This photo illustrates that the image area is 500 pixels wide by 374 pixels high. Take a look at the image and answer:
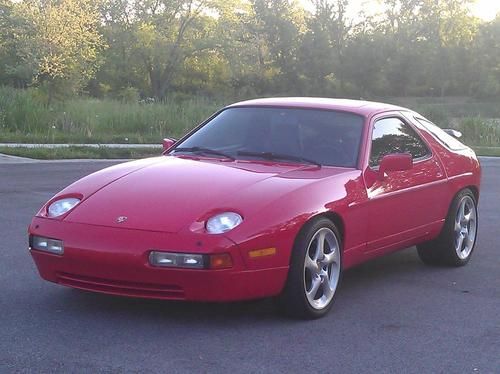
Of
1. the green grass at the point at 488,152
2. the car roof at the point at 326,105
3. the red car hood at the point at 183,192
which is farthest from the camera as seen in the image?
the green grass at the point at 488,152

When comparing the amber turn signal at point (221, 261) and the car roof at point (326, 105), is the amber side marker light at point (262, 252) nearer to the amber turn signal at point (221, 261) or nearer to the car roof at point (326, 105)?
the amber turn signal at point (221, 261)

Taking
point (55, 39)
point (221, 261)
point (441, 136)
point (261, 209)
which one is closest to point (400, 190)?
point (441, 136)

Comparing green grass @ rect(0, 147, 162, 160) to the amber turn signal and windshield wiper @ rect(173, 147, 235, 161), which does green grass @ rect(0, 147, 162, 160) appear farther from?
the amber turn signal

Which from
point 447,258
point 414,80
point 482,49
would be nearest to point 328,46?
point 414,80

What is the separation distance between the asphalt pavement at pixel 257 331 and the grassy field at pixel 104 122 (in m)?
15.5

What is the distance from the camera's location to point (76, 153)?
18188mm

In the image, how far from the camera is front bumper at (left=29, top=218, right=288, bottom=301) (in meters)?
4.97

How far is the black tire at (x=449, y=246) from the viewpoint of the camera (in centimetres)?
726

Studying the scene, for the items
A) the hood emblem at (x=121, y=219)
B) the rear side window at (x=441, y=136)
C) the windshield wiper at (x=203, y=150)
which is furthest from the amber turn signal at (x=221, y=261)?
the rear side window at (x=441, y=136)

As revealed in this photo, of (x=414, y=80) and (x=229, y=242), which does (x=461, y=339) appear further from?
(x=414, y=80)

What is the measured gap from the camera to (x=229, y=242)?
4.97 m

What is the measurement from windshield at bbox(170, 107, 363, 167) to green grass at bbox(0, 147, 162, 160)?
11.4m

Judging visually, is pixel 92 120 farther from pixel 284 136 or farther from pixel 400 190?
pixel 400 190

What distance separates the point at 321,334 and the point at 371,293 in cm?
128
